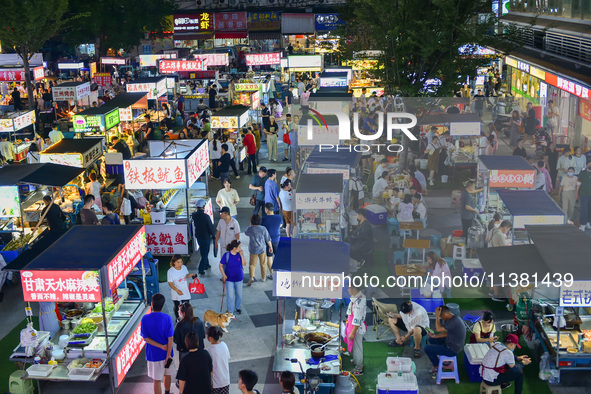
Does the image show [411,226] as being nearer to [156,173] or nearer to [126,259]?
[156,173]

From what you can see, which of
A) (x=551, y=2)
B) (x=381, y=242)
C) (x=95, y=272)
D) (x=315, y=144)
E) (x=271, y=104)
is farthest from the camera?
(x=271, y=104)

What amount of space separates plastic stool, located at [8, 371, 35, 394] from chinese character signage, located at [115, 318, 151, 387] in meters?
1.33

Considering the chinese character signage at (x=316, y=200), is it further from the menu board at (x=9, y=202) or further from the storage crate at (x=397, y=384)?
the menu board at (x=9, y=202)

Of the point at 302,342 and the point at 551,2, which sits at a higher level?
the point at 551,2

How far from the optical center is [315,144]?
1866 centimetres

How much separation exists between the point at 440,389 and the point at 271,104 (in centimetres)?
2173

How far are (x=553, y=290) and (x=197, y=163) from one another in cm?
814

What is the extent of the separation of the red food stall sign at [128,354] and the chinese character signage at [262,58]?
91.4 ft

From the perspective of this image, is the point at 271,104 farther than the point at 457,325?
Yes

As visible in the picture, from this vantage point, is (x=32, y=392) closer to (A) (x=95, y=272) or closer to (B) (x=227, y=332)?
(A) (x=95, y=272)

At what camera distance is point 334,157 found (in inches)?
696

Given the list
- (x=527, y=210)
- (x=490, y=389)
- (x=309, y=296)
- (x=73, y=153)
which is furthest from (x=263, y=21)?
(x=490, y=389)

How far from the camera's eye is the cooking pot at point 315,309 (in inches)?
445

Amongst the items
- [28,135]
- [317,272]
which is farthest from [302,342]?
[28,135]
